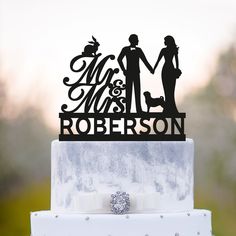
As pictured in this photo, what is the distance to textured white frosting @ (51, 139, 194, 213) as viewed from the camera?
9.41 meters

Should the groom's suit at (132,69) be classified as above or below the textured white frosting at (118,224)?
above

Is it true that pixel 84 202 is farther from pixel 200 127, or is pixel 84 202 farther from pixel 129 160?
pixel 200 127

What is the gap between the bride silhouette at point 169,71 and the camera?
9969mm

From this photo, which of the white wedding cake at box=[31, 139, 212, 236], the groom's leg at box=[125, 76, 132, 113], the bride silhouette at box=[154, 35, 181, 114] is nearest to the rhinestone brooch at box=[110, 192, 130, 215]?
the white wedding cake at box=[31, 139, 212, 236]

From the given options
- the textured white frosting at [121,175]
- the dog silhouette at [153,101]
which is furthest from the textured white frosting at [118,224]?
the dog silhouette at [153,101]

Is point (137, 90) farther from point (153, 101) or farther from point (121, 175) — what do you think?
point (121, 175)

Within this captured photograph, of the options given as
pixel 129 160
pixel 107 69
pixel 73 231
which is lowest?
pixel 73 231

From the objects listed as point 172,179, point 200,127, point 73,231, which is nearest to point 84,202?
point 73,231

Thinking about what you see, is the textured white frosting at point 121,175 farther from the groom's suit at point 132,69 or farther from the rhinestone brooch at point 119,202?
the groom's suit at point 132,69

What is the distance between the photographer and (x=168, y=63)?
1006cm

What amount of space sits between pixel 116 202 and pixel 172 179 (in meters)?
0.64

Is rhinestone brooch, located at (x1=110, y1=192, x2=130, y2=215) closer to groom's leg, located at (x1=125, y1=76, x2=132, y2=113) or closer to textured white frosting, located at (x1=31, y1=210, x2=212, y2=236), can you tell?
textured white frosting, located at (x1=31, y1=210, x2=212, y2=236)

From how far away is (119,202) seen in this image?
30.6ft

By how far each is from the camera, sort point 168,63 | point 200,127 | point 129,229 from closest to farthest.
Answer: point 129,229, point 168,63, point 200,127
